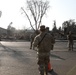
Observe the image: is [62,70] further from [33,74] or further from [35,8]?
[35,8]

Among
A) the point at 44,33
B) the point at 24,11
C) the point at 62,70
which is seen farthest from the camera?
the point at 24,11

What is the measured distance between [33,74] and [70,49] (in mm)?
16613

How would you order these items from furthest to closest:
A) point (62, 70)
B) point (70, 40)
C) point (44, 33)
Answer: point (70, 40)
point (62, 70)
point (44, 33)

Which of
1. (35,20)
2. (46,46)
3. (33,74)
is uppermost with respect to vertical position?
(35,20)

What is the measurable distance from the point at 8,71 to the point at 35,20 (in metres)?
85.6

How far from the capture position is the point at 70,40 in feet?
91.6

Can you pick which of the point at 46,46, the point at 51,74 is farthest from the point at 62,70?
the point at 46,46

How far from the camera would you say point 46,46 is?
1048cm

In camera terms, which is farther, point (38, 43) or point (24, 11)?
point (24, 11)

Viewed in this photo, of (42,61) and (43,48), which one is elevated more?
(43,48)

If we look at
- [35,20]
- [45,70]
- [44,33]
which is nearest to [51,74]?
[45,70]

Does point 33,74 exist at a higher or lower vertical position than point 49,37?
lower

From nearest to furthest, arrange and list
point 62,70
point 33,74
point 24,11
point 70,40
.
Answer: point 33,74 < point 62,70 < point 70,40 < point 24,11

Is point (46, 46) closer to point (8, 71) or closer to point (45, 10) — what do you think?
point (8, 71)
